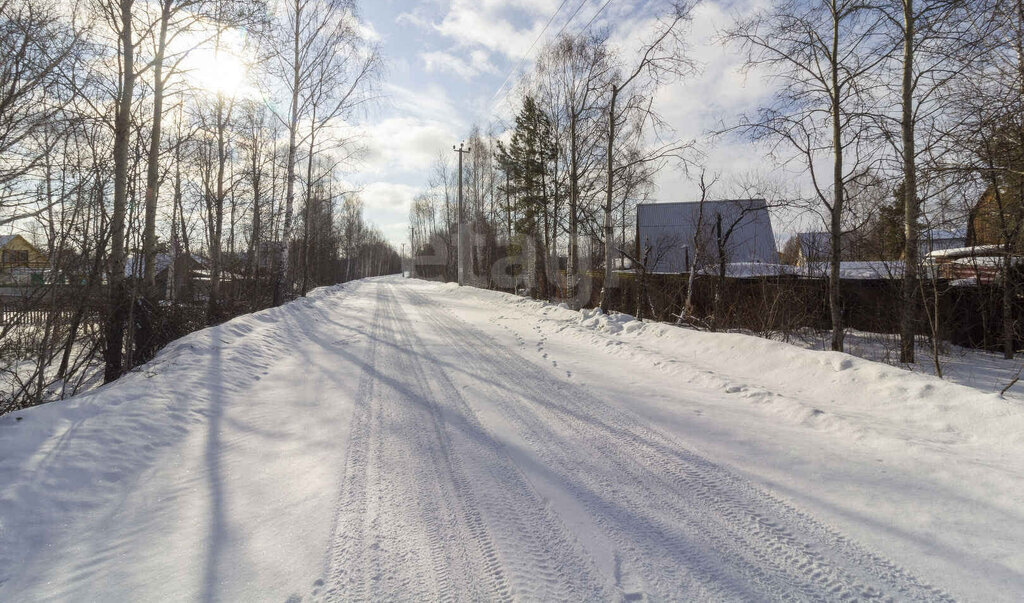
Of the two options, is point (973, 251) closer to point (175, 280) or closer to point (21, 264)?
point (21, 264)

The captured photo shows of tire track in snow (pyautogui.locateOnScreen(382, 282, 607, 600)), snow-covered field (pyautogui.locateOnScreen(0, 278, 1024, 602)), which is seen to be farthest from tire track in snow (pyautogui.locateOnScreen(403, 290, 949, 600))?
tire track in snow (pyautogui.locateOnScreen(382, 282, 607, 600))

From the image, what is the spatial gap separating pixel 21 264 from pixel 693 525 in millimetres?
7388

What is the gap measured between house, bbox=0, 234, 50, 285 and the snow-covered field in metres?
1.70

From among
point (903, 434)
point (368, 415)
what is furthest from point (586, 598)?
point (903, 434)

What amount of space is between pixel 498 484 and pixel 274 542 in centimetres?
133

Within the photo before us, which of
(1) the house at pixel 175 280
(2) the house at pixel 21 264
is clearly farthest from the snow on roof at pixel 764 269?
(2) the house at pixel 21 264

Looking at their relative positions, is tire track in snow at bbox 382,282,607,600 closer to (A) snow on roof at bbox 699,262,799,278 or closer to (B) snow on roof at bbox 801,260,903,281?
(B) snow on roof at bbox 801,260,903,281

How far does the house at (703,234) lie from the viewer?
12406 millimetres

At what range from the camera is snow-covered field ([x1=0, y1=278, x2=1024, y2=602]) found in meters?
2.15

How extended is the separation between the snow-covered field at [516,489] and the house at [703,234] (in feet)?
25.0

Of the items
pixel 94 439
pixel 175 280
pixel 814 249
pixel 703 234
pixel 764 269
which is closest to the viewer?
pixel 94 439

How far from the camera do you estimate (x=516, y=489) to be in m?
2.96

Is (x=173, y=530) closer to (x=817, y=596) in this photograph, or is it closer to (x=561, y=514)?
(x=561, y=514)

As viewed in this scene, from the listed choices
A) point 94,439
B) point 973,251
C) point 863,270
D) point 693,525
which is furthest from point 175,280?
point 863,270
